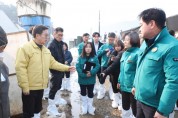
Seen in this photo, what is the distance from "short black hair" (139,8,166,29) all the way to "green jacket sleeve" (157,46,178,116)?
371 millimetres

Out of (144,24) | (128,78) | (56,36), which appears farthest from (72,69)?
(144,24)

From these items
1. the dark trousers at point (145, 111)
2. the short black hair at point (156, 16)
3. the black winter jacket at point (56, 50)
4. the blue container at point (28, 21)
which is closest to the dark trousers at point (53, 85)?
the black winter jacket at point (56, 50)

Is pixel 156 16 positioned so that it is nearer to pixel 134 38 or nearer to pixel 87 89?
pixel 134 38

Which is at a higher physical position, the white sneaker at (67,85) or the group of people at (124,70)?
the group of people at (124,70)

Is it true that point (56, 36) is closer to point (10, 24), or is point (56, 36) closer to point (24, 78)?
point (10, 24)

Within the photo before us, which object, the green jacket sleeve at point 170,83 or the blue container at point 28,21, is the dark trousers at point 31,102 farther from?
the blue container at point 28,21

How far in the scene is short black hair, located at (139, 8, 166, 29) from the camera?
2.50m

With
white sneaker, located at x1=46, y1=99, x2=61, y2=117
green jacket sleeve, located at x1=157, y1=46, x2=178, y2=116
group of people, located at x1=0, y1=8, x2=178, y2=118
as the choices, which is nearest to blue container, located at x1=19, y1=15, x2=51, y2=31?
group of people, located at x1=0, y1=8, x2=178, y2=118

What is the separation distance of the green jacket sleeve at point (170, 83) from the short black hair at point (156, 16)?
14.6 inches

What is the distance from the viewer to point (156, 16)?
2496 mm

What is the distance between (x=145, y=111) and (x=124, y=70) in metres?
1.56

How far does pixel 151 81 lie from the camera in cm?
250

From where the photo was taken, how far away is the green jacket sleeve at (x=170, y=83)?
2.28 meters

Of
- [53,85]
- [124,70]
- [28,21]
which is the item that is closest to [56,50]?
[53,85]
